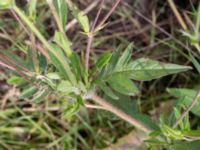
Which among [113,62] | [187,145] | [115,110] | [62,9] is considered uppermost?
[62,9]

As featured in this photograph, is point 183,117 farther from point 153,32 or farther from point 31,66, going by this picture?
point 153,32

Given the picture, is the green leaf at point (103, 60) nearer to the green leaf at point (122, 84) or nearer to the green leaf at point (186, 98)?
the green leaf at point (122, 84)

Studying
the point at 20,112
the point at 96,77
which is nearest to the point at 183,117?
A: the point at 96,77

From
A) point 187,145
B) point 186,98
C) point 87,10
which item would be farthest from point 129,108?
point 87,10

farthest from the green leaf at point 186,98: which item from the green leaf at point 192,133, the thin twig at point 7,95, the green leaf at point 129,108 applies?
the thin twig at point 7,95

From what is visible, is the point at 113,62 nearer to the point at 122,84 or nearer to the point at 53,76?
the point at 122,84

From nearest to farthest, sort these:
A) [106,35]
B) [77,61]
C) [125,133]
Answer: [77,61] → [125,133] → [106,35]
